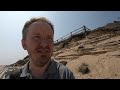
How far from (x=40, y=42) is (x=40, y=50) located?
5 centimetres

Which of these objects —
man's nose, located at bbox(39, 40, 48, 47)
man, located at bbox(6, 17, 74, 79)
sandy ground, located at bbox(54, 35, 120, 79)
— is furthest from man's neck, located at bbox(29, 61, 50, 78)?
sandy ground, located at bbox(54, 35, 120, 79)

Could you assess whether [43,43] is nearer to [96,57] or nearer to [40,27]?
[40,27]

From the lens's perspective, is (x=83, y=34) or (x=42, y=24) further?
(x=83, y=34)

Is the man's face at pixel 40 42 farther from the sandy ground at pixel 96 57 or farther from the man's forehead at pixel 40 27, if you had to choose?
the sandy ground at pixel 96 57

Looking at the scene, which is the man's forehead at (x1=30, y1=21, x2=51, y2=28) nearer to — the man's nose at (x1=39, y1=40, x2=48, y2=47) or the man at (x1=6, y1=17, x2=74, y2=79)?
the man at (x1=6, y1=17, x2=74, y2=79)

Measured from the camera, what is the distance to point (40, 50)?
1342mm

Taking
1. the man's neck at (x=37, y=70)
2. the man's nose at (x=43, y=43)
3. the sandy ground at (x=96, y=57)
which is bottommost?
the sandy ground at (x=96, y=57)

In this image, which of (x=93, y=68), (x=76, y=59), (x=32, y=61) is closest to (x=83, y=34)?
(x=76, y=59)

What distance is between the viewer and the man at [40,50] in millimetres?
1354

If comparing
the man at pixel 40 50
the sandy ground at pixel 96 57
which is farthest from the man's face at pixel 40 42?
the sandy ground at pixel 96 57

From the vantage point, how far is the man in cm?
135

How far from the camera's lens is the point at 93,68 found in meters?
21.0
